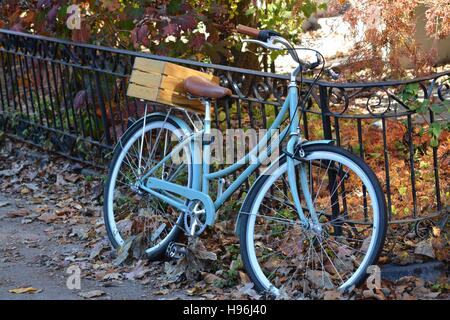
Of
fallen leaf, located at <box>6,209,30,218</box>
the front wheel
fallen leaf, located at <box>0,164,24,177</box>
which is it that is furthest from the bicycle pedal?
fallen leaf, located at <box>0,164,24,177</box>

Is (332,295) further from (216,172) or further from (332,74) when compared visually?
(332,74)

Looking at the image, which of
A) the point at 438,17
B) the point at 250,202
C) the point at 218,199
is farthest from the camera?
the point at 438,17

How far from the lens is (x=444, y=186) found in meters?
5.97

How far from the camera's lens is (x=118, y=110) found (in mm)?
7086

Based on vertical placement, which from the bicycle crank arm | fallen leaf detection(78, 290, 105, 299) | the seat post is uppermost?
the seat post

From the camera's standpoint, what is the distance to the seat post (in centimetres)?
514

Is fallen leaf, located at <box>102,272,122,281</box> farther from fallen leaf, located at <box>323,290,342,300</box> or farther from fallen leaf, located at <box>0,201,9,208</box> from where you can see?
fallen leaf, located at <box>0,201,9,208</box>

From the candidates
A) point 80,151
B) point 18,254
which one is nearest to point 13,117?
point 80,151

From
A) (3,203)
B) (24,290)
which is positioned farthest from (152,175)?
(3,203)

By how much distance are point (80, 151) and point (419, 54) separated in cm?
292

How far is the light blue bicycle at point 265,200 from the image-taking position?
4715 millimetres

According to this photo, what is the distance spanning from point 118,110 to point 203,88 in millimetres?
2096

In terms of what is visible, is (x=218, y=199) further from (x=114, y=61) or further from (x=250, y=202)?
(x=114, y=61)

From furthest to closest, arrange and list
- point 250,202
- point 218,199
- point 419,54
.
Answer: point 419,54, point 218,199, point 250,202
